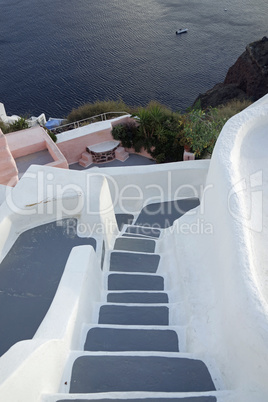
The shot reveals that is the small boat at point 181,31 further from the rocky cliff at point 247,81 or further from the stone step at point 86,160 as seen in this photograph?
the stone step at point 86,160

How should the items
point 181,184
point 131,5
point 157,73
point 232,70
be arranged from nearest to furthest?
point 181,184 < point 232,70 < point 157,73 < point 131,5

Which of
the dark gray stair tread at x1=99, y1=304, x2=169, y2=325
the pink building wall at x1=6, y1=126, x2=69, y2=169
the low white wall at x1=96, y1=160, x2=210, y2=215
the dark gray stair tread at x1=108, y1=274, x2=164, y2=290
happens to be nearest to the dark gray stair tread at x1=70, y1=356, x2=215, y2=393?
the dark gray stair tread at x1=99, y1=304, x2=169, y2=325

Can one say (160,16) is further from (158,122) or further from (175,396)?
(175,396)

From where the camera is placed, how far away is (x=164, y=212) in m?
8.70

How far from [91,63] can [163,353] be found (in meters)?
41.0

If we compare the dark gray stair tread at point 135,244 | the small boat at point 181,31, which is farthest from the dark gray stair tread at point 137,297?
the small boat at point 181,31

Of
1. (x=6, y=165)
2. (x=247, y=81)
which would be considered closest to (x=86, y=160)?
(x=6, y=165)

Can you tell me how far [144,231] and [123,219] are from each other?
0.81 meters

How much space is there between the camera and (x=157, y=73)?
3853 cm

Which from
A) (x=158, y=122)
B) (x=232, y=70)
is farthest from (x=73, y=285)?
(x=232, y=70)

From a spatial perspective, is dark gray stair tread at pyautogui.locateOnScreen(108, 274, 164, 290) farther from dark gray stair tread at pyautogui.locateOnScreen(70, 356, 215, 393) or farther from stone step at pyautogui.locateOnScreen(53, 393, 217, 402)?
stone step at pyautogui.locateOnScreen(53, 393, 217, 402)

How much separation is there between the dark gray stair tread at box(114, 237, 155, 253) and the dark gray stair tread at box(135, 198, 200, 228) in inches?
44.2

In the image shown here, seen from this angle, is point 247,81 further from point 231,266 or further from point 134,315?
point 231,266

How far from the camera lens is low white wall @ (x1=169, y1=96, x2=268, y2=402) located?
3.48 metres
